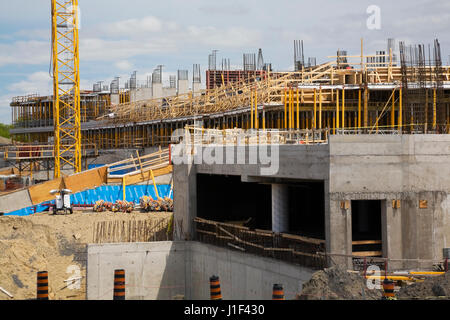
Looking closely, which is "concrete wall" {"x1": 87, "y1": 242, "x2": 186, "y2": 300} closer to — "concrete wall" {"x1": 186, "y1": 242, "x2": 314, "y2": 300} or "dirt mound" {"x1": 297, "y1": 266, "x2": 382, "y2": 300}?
"concrete wall" {"x1": 186, "y1": 242, "x2": 314, "y2": 300}

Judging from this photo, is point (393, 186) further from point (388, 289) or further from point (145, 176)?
point (145, 176)

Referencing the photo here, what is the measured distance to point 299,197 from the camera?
26672mm

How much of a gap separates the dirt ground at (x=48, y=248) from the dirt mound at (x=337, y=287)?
14370mm

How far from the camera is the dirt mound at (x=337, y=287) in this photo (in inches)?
542

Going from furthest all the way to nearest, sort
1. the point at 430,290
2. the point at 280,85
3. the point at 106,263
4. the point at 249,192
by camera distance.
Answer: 1. the point at 280,85
2. the point at 249,192
3. the point at 106,263
4. the point at 430,290

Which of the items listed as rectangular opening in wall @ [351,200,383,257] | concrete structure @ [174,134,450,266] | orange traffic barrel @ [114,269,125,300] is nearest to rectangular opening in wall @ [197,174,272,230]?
rectangular opening in wall @ [351,200,383,257]

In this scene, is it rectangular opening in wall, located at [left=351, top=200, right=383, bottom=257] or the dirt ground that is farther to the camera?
the dirt ground

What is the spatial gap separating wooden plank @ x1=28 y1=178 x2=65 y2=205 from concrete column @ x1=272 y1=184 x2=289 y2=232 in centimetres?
2134

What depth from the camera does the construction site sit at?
55.7 feet

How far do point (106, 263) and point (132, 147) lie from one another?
41.3 meters

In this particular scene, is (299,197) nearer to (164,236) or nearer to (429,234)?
(164,236)

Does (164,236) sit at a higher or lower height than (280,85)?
lower
